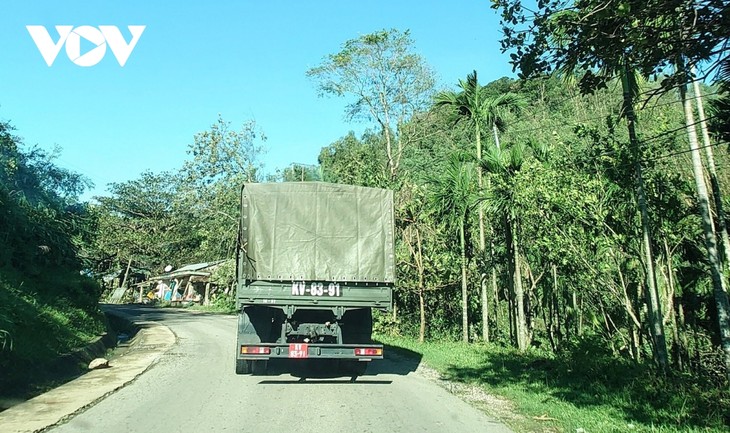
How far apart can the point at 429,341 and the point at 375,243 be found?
8.50 m

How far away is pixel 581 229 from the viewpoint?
11664 millimetres

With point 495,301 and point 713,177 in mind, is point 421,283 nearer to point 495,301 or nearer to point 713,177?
point 495,301

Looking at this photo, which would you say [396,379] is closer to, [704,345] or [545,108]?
[704,345]

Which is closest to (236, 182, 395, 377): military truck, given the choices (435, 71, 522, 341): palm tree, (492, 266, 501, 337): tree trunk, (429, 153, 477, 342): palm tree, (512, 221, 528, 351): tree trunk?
(429, 153, 477, 342): palm tree

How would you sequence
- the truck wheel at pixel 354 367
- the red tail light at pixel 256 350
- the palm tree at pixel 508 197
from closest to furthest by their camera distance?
the red tail light at pixel 256 350, the truck wheel at pixel 354 367, the palm tree at pixel 508 197

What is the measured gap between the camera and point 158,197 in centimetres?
5941

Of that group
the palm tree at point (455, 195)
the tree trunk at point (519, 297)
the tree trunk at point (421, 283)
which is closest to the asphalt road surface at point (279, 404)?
the tree trunk at point (519, 297)

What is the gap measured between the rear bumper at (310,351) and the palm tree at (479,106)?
806cm

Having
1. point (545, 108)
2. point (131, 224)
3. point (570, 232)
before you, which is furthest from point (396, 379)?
point (131, 224)

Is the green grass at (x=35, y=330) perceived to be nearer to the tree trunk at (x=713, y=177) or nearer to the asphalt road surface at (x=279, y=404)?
the asphalt road surface at (x=279, y=404)

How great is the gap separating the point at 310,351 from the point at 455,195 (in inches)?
322

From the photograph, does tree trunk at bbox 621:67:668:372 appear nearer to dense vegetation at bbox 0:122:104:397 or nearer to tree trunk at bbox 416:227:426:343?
tree trunk at bbox 416:227:426:343

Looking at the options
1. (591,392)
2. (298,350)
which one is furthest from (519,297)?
(298,350)

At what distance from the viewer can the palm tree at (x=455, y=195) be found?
1661 centimetres
